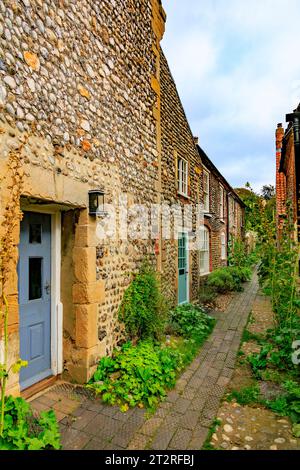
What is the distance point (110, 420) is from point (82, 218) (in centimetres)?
245

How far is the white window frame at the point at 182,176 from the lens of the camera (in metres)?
8.01

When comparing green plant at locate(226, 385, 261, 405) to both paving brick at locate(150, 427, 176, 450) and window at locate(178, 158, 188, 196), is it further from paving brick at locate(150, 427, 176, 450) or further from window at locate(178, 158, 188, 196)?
window at locate(178, 158, 188, 196)

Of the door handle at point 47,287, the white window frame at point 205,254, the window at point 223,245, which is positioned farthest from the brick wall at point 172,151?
the window at point 223,245

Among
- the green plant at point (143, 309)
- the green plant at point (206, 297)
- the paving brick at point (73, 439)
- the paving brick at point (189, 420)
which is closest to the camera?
the paving brick at point (73, 439)

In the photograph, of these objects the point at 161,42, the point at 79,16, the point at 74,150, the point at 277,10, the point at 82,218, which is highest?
the point at 161,42

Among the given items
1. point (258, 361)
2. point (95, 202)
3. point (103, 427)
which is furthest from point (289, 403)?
point (95, 202)

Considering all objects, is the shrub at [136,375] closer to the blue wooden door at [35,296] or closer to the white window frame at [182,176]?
the blue wooden door at [35,296]

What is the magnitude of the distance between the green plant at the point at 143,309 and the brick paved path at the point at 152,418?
96 centimetres

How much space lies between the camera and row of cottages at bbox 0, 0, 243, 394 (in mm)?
2742

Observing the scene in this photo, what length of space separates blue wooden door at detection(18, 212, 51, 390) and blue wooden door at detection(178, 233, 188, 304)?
4.84 m

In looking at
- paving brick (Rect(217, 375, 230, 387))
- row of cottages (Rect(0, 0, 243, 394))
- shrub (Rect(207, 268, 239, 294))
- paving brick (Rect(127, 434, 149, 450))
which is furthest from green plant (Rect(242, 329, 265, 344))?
shrub (Rect(207, 268, 239, 294))

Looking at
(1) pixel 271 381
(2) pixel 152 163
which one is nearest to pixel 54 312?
(1) pixel 271 381

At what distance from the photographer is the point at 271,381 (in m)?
3.86
